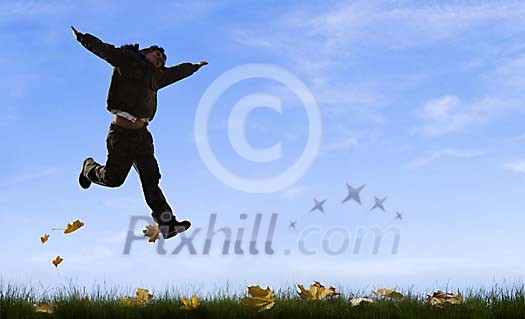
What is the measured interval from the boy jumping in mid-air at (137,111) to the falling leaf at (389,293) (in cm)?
213

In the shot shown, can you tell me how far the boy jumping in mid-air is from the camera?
272 inches

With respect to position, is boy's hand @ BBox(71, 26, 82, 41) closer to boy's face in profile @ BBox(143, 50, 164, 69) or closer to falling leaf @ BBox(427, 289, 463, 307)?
boy's face in profile @ BBox(143, 50, 164, 69)

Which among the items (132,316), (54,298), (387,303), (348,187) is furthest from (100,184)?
(387,303)

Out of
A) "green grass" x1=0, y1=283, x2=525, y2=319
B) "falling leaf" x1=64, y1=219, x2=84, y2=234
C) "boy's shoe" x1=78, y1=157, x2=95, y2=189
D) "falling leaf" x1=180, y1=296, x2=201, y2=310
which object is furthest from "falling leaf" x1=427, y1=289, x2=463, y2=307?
"boy's shoe" x1=78, y1=157, x2=95, y2=189

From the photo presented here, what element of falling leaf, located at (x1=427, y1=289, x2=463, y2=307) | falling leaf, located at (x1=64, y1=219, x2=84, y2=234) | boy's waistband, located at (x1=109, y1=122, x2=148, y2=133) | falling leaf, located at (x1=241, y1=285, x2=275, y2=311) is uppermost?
boy's waistband, located at (x1=109, y1=122, x2=148, y2=133)

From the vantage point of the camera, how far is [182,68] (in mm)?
7164

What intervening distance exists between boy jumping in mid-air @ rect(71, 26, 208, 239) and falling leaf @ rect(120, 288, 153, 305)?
1.01m

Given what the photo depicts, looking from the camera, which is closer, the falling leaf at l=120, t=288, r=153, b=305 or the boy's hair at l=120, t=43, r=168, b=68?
the falling leaf at l=120, t=288, r=153, b=305

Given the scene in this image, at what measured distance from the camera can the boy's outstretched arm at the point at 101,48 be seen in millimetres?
6801

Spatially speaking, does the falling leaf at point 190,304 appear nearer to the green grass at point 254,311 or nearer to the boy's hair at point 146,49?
the green grass at point 254,311

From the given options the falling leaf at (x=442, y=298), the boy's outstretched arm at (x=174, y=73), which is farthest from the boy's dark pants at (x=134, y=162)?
the falling leaf at (x=442, y=298)

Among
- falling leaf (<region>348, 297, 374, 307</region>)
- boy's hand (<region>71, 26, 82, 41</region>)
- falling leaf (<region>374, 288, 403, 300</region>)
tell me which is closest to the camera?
falling leaf (<region>348, 297, 374, 307</region>)

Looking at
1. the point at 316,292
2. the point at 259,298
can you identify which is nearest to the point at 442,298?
the point at 316,292

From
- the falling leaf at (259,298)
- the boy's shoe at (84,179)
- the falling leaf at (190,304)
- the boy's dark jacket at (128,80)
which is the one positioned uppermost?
the boy's dark jacket at (128,80)
